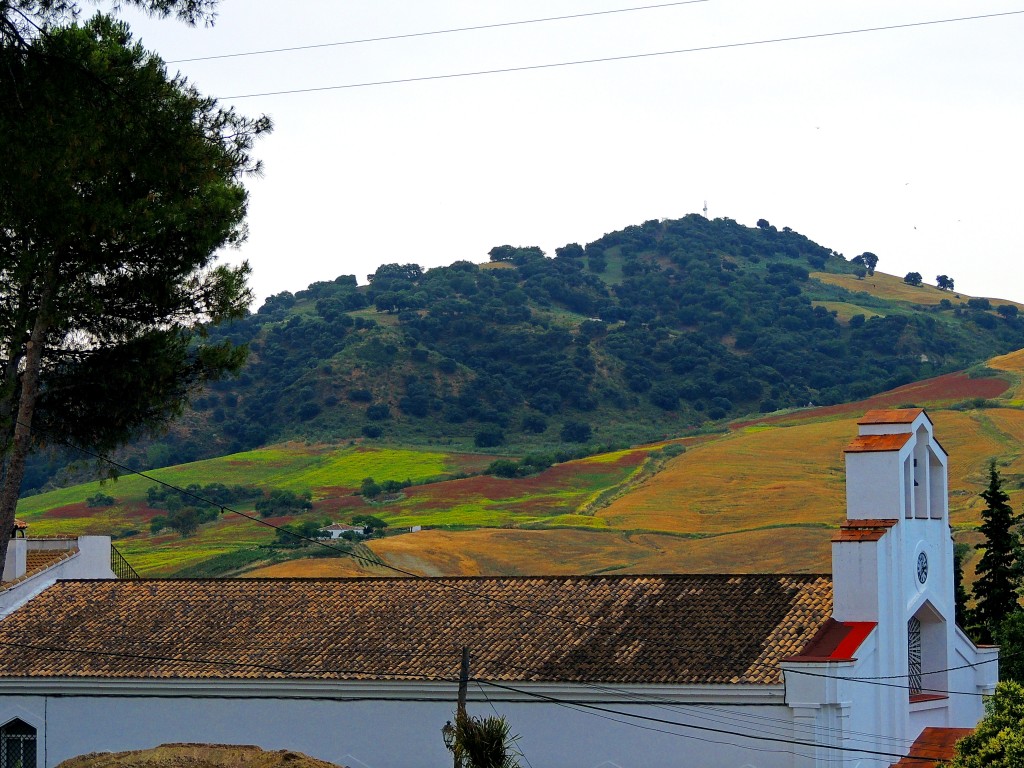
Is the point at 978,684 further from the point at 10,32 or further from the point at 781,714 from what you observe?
the point at 10,32

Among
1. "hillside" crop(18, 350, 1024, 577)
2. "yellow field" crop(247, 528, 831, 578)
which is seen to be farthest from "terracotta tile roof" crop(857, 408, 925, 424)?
"yellow field" crop(247, 528, 831, 578)

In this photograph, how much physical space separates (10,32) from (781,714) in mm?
16114

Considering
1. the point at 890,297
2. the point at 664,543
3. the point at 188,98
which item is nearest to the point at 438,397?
the point at 664,543

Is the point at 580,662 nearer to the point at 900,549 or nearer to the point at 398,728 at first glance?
the point at 398,728

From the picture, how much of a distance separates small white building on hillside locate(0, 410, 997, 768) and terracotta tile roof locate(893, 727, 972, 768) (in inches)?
4.2

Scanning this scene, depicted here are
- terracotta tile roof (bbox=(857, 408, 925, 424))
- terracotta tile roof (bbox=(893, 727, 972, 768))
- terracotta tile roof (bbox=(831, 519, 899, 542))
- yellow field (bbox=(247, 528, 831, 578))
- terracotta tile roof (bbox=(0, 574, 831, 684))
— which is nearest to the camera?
terracotta tile roof (bbox=(831, 519, 899, 542))

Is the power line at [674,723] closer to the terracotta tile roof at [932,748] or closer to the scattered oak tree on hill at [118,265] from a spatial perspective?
the terracotta tile roof at [932,748]

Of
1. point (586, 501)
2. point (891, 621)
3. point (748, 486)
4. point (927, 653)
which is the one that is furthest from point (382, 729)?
point (586, 501)

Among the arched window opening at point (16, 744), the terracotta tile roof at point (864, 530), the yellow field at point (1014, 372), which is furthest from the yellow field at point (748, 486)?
the arched window opening at point (16, 744)

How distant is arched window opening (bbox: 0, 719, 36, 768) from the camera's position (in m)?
29.8

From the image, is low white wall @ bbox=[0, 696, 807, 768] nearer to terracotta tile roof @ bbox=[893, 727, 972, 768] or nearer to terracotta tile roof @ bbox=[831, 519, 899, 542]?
terracotta tile roof @ bbox=[893, 727, 972, 768]

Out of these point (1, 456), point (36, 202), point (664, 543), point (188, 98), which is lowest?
point (664, 543)

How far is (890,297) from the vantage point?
18238cm

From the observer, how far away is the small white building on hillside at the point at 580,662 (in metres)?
25.0
